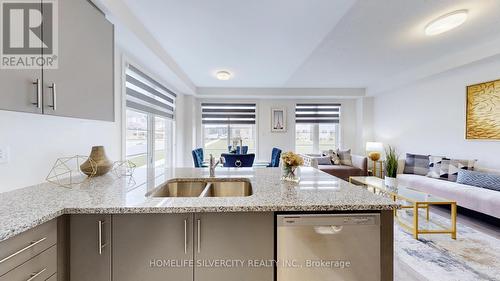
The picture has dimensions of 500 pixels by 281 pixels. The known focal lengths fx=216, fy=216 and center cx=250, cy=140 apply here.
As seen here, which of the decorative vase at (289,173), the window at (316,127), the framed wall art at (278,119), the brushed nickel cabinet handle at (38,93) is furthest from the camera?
the window at (316,127)

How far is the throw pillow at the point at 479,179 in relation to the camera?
2.81 metres

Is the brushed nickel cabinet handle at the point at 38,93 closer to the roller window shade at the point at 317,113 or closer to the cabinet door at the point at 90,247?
the cabinet door at the point at 90,247

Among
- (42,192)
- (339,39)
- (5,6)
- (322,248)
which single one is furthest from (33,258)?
(339,39)

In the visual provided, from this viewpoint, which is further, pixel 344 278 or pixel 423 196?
pixel 423 196

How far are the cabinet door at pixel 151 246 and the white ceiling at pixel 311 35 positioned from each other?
6.34ft

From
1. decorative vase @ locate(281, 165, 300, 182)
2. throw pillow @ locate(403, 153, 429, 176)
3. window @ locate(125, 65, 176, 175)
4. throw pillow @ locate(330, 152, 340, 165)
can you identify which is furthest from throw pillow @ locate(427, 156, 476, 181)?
window @ locate(125, 65, 176, 175)

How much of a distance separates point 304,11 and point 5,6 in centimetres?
214

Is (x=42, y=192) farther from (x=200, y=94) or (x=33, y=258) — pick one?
(x=200, y=94)

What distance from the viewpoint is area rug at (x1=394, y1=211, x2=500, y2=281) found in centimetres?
182

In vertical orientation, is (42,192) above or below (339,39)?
below

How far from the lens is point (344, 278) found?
117 centimetres

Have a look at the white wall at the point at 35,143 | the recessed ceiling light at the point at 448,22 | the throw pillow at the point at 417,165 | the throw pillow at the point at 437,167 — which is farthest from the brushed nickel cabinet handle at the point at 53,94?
the throw pillow at the point at 417,165

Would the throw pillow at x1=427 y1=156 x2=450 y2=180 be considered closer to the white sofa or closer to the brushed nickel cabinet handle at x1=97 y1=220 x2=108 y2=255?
the white sofa

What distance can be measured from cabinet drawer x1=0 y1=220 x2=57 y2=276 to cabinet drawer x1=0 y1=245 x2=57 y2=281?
2 centimetres
